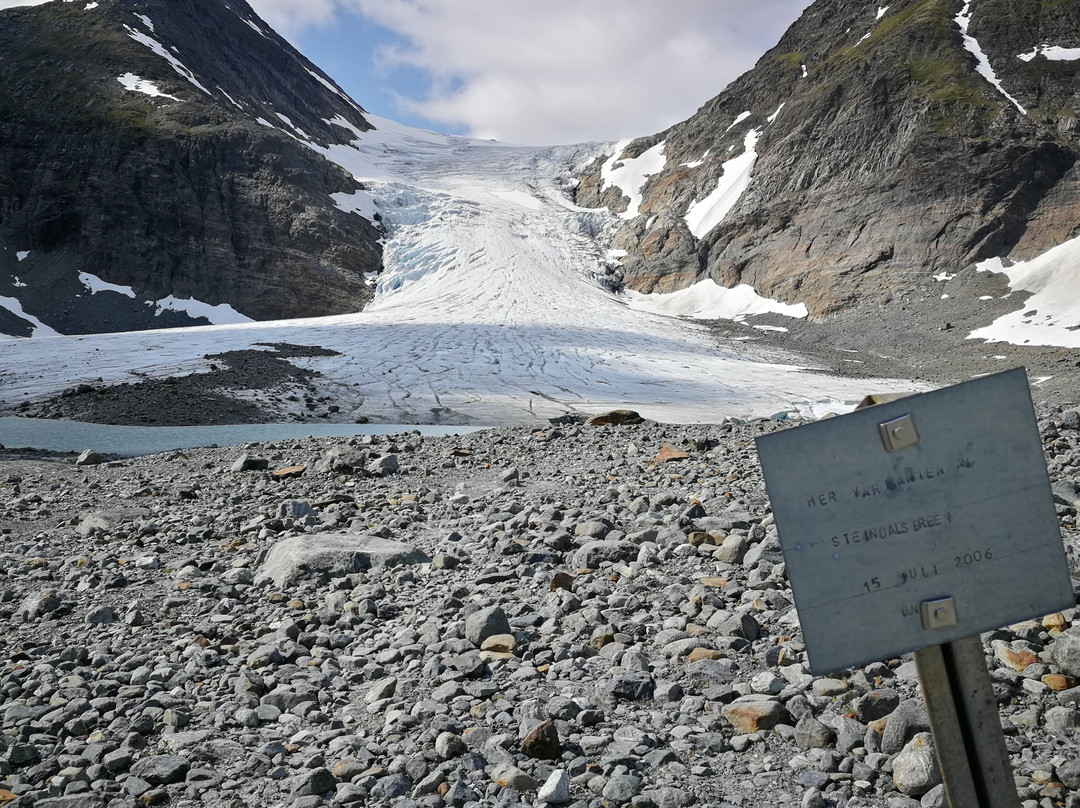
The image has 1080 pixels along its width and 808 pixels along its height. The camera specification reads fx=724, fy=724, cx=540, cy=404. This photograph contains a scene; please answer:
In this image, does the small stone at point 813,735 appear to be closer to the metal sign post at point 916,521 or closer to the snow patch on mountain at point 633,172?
the metal sign post at point 916,521

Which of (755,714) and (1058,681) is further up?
(755,714)

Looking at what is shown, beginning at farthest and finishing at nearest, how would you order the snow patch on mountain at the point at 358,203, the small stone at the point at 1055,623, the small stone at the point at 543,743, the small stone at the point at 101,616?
1. the snow patch on mountain at the point at 358,203
2. the small stone at the point at 101,616
3. the small stone at the point at 1055,623
4. the small stone at the point at 543,743

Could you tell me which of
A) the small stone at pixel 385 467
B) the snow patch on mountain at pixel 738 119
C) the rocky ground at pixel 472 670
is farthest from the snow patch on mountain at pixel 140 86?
the rocky ground at pixel 472 670

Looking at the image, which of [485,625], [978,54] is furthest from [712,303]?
→ [485,625]

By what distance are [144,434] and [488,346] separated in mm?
17859

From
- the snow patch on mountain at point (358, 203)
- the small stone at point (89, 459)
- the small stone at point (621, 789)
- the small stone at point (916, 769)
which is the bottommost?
the small stone at point (916, 769)

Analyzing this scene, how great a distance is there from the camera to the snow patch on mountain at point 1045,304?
3497 cm

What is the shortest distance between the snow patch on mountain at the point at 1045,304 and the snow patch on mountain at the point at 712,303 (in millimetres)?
12441

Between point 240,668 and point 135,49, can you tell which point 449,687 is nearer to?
point 240,668

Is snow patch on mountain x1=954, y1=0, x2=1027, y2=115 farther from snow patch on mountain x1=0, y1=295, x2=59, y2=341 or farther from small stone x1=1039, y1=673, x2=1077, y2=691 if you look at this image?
snow patch on mountain x1=0, y1=295, x2=59, y2=341

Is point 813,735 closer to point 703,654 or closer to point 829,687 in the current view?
point 829,687

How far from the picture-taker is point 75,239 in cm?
5472

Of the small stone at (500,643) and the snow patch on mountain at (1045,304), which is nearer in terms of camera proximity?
the small stone at (500,643)

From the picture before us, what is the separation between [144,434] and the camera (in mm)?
18547
